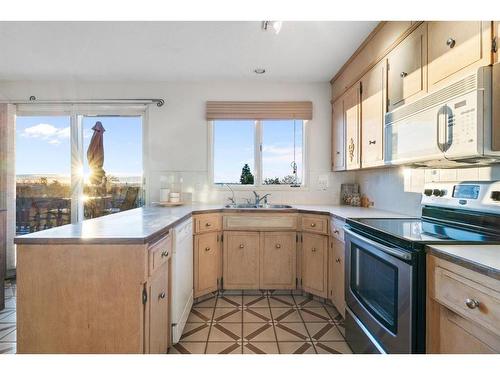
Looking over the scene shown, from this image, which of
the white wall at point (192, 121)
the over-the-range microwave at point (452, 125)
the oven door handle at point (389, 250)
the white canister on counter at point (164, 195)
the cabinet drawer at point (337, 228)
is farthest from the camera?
the white wall at point (192, 121)

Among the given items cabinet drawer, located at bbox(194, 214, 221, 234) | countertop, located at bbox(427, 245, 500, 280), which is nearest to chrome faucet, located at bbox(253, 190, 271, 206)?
cabinet drawer, located at bbox(194, 214, 221, 234)

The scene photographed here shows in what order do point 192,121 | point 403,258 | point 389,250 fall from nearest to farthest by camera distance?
point 403,258 < point 389,250 < point 192,121

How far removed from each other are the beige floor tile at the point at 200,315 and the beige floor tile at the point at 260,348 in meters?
0.50

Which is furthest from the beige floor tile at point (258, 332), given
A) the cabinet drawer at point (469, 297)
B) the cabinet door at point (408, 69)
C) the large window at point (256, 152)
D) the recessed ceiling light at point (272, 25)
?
the recessed ceiling light at point (272, 25)

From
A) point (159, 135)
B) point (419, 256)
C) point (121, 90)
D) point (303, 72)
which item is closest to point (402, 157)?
point (419, 256)

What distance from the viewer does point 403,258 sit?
1.21 meters

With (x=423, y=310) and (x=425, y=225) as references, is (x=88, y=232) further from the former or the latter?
(x=425, y=225)

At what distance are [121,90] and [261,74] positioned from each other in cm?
173

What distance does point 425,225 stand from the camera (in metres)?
1.60

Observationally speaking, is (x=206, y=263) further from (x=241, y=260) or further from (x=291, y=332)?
(x=291, y=332)

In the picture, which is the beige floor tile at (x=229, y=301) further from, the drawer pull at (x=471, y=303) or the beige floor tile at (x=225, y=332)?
the drawer pull at (x=471, y=303)

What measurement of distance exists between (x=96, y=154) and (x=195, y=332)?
2523 mm

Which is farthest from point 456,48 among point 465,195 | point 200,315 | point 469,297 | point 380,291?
point 200,315

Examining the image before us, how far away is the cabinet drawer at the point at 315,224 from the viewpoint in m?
2.53
